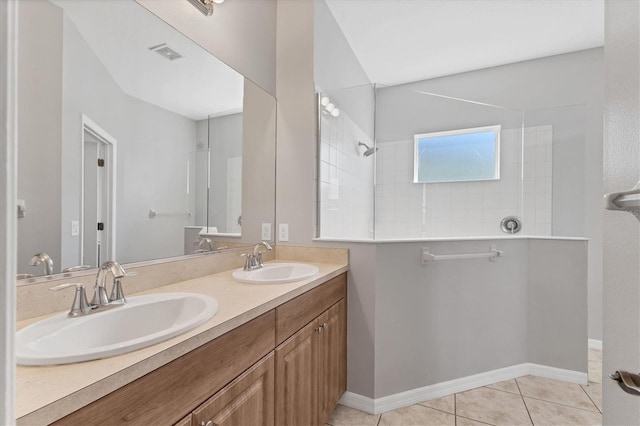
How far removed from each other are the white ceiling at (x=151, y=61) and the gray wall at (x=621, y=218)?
1.53 m

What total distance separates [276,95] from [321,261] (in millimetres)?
1201

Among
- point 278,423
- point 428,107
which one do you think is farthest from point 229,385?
point 428,107

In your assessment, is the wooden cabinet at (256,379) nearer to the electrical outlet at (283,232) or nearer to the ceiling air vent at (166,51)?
the electrical outlet at (283,232)

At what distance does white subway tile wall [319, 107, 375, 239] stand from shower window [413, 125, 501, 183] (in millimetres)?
491

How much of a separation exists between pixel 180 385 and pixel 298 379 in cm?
68

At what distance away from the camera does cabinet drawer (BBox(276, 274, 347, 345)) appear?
119 centimetres

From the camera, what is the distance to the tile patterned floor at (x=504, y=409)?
1.74 meters

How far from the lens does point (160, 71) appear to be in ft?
4.58

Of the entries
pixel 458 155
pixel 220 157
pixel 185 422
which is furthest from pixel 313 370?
pixel 458 155

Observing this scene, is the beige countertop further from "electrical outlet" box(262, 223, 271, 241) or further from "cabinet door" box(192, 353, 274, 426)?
"electrical outlet" box(262, 223, 271, 241)

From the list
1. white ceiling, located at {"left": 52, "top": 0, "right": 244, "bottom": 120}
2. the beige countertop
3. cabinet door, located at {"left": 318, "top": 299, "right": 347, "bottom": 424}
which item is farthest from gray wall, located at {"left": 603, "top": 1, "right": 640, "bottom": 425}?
white ceiling, located at {"left": 52, "top": 0, "right": 244, "bottom": 120}

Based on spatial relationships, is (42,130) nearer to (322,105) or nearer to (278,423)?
(278,423)

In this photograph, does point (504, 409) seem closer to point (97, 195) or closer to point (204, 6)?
point (97, 195)

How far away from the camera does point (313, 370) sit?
4.73 feet
